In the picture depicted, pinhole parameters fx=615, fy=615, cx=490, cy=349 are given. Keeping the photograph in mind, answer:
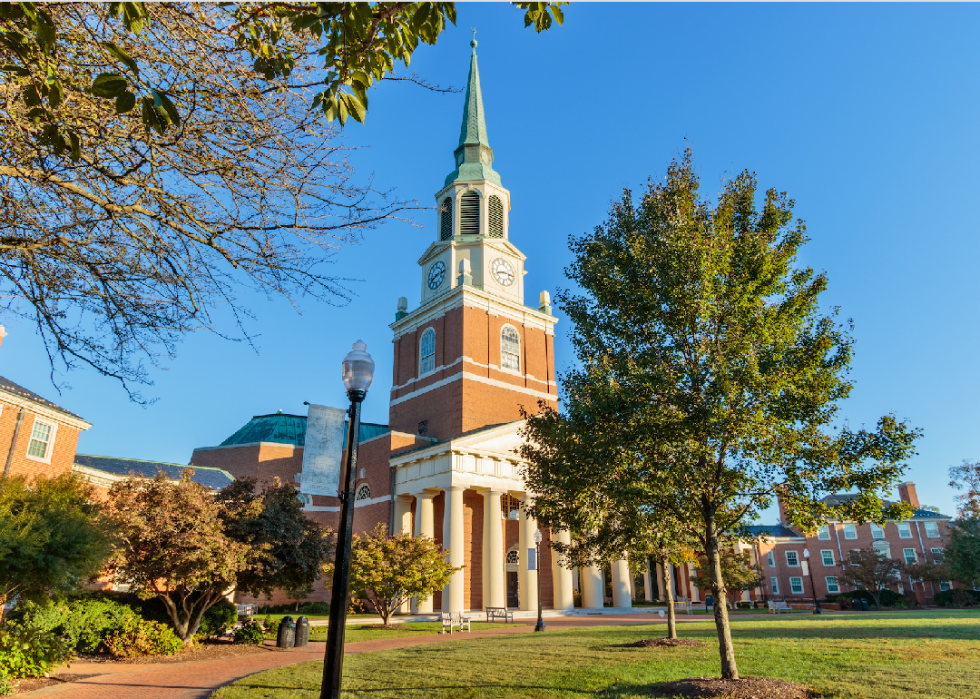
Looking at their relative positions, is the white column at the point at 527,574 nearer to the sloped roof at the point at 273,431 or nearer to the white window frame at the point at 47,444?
the sloped roof at the point at 273,431

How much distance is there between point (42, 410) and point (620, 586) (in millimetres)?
31040

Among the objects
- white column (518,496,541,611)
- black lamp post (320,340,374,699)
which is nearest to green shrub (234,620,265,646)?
white column (518,496,541,611)

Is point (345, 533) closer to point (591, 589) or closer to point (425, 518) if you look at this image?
point (425, 518)

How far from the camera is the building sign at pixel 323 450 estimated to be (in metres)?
41.7

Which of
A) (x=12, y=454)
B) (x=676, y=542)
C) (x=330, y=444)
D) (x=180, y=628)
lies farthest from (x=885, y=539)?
(x=12, y=454)

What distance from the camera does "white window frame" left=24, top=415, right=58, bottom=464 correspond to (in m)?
23.4

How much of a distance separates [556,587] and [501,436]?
9005 mm

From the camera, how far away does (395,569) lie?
26.5 metres

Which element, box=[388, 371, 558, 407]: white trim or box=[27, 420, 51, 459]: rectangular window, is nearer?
box=[27, 420, 51, 459]: rectangular window

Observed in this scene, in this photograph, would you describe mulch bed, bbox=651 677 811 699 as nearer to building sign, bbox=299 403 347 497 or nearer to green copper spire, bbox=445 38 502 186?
building sign, bbox=299 403 347 497

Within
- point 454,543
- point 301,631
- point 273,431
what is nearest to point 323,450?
point 273,431

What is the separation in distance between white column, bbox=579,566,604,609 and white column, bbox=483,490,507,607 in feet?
19.6

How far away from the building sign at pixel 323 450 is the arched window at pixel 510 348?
38.6 ft

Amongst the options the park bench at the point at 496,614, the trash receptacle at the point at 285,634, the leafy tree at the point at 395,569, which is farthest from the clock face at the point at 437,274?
the trash receptacle at the point at 285,634
